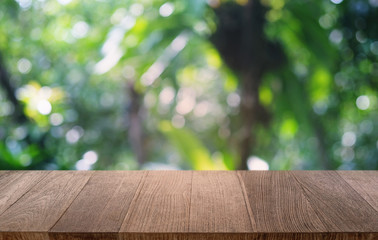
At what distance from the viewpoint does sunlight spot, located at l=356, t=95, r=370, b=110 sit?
3.19m

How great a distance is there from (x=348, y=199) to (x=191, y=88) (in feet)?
12.0

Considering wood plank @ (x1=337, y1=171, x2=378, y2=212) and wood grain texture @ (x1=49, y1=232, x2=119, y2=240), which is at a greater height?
wood grain texture @ (x1=49, y1=232, x2=119, y2=240)

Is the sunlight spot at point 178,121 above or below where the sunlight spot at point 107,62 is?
below

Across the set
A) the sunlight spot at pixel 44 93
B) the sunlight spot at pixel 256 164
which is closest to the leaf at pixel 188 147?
the sunlight spot at pixel 256 164

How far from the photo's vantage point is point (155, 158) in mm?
4250

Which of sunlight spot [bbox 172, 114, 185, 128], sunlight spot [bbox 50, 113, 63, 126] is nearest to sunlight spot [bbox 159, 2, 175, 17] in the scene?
sunlight spot [bbox 50, 113, 63, 126]

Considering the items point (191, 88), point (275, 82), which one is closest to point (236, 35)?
point (275, 82)

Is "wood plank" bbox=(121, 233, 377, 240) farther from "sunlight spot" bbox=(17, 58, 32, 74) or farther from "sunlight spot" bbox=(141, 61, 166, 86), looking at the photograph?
"sunlight spot" bbox=(17, 58, 32, 74)

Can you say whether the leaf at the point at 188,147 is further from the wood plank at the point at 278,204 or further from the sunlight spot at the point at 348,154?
the sunlight spot at the point at 348,154

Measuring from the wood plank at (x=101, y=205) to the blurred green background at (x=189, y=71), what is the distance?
785 mm

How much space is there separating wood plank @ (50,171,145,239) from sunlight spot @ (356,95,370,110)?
254 cm

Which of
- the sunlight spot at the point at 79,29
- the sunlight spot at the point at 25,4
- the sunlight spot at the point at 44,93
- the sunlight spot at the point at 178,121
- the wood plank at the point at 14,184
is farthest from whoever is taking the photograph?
the sunlight spot at the point at 178,121

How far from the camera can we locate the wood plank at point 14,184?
0.78 metres

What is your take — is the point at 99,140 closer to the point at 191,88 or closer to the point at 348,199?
the point at 191,88
